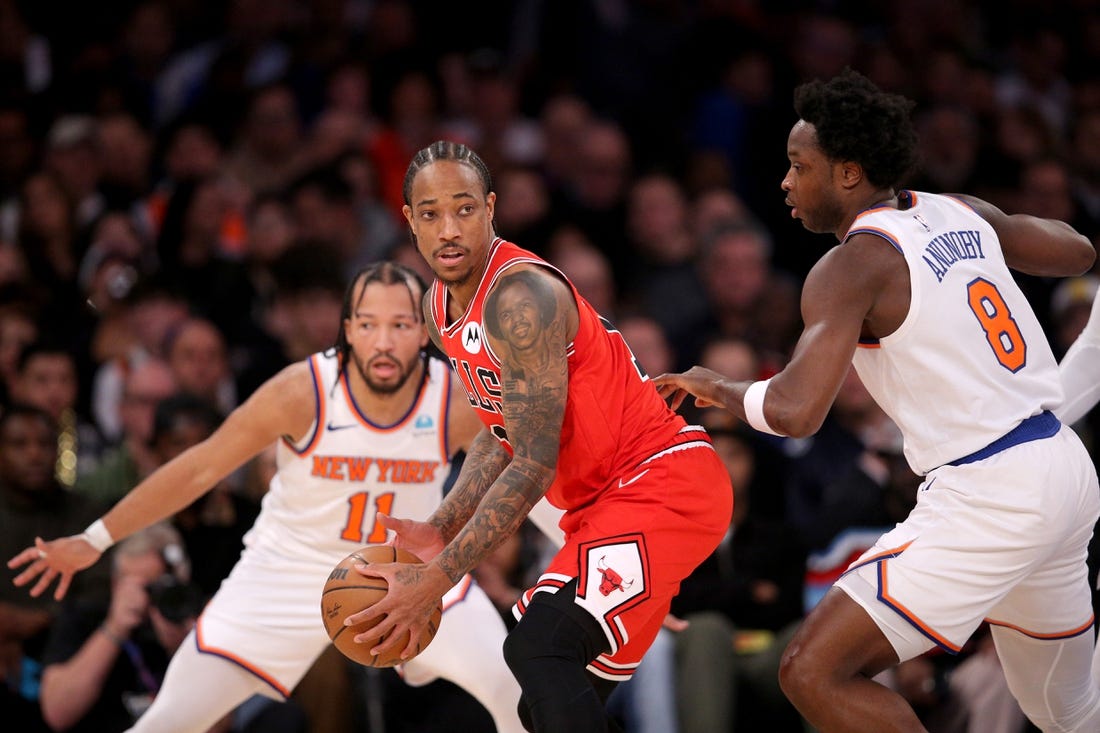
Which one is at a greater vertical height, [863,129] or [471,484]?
[863,129]

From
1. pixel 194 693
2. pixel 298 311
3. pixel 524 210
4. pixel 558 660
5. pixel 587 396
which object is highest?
pixel 524 210

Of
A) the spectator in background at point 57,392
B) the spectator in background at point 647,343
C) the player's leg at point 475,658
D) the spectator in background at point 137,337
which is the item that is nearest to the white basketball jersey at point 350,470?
the player's leg at point 475,658

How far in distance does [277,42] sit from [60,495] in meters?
5.07

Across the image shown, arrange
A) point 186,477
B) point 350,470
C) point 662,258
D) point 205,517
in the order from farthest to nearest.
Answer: point 662,258 → point 205,517 → point 350,470 → point 186,477

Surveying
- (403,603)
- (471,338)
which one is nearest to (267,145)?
(471,338)

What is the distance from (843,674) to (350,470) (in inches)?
82.0

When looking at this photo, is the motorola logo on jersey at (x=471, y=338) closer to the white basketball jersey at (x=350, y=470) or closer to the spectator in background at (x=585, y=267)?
the white basketball jersey at (x=350, y=470)

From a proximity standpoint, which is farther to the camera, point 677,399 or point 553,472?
point 677,399

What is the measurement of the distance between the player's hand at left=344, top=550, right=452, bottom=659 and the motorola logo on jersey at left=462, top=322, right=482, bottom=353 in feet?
2.47

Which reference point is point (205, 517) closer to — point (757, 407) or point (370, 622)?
point (370, 622)

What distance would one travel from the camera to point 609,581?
4348mm

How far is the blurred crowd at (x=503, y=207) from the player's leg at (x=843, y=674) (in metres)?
2.20

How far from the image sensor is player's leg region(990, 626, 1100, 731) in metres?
4.51

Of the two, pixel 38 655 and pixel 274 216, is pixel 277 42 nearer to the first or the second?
pixel 274 216
